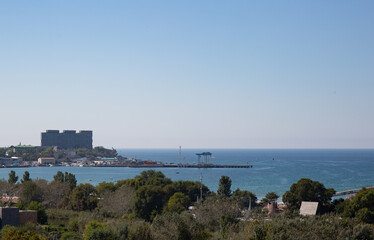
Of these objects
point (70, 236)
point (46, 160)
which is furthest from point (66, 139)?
point (70, 236)

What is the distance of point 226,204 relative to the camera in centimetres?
2178

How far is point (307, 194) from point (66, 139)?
117 metres

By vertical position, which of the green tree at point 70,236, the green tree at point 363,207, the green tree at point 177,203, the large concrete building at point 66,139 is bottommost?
the green tree at point 70,236

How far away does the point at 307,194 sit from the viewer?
85.0 feet

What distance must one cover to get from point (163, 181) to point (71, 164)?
239ft

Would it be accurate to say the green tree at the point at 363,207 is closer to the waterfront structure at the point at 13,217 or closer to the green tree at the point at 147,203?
the green tree at the point at 147,203

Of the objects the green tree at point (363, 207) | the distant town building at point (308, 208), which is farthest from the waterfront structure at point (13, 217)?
the green tree at point (363, 207)

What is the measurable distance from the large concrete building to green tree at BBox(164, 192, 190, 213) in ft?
357

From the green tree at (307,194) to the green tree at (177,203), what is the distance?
5.93 metres

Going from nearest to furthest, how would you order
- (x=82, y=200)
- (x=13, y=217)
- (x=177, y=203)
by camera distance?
(x=13, y=217) < (x=177, y=203) < (x=82, y=200)

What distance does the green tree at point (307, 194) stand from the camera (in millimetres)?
25922

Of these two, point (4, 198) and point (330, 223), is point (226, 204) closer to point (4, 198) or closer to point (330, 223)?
point (330, 223)

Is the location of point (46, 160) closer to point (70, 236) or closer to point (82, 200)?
point (82, 200)

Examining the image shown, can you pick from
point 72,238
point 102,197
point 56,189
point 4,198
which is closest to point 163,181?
point 102,197
